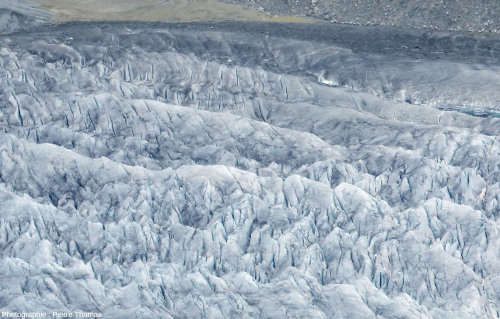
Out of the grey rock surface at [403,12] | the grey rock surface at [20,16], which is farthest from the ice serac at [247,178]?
the grey rock surface at [20,16]

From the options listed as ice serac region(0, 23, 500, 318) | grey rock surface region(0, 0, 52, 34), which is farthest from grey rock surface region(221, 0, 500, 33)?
grey rock surface region(0, 0, 52, 34)

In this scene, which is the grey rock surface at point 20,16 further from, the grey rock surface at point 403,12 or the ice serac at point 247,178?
the grey rock surface at point 403,12

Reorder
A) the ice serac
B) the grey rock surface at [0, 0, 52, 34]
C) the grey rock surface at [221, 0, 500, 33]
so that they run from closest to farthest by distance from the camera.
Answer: the ice serac → the grey rock surface at [221, 0, 500, 33] → the grey rock surface at [0, 0, 52, 34]

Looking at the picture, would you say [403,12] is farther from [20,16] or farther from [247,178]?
[20,16]

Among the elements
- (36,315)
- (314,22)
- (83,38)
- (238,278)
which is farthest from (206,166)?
(314,22)

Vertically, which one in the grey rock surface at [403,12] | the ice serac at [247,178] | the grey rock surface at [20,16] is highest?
the grey rock surface at [403,12]

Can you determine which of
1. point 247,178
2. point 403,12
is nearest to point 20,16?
point 247,178

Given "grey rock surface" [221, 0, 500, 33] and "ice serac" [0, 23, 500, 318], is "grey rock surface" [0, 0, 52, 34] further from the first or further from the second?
"grey rock surface" [221, 0, 500, 33]

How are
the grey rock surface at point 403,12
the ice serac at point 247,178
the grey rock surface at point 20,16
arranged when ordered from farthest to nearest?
A: 1. the grey rock surface at point 20,16
2. the grey rock surface at point 403,12
3. the ice serac at point 247,178
